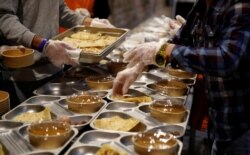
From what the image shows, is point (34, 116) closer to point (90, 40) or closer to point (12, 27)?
point (12, 27)

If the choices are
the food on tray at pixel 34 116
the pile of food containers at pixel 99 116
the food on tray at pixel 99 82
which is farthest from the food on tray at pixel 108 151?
the food on tray at pixel 99 82

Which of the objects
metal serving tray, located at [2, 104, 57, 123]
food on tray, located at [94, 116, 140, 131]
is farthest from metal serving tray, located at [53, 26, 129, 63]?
food on tray, located at [94, 116, 140, 131]

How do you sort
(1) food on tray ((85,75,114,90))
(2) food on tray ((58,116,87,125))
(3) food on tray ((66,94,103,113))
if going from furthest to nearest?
(1) food on tray ((85,75,114,90))
(3) food on tray ((66,94,103,113))
(2) food on tray ((58,116,87,125))

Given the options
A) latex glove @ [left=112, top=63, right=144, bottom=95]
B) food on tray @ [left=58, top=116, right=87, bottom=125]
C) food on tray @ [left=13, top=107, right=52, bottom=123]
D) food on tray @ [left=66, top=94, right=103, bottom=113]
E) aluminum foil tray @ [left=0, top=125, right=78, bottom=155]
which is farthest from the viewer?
latex glove @ [left=112, top=63, right=144, bottom=95]

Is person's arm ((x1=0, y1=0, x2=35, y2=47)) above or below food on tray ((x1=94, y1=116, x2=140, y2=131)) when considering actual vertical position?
above

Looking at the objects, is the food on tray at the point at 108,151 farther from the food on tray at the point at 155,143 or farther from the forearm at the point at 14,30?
the forearm at the point at 14,30

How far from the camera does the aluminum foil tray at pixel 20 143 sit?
1.83 meters

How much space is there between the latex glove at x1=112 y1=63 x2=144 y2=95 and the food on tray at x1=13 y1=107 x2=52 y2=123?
53 centimetres

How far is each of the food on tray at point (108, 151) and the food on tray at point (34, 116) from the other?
1.62 ft

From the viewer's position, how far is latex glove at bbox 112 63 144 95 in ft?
8.45

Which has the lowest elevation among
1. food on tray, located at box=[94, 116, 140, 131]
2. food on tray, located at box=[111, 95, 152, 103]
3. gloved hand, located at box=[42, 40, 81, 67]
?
food on tray, located at box=[94, 116, 140, 131]

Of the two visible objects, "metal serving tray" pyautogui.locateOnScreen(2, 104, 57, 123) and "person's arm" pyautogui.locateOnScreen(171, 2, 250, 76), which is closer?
"person's arm" pyautogui.locateOnScreen(171, 2, 250, 76)

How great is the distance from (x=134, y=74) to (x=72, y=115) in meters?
0.52

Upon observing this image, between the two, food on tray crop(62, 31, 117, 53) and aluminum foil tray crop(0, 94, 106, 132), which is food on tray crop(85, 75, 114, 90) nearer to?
food on tray crop(62, 31, 117, 53)
